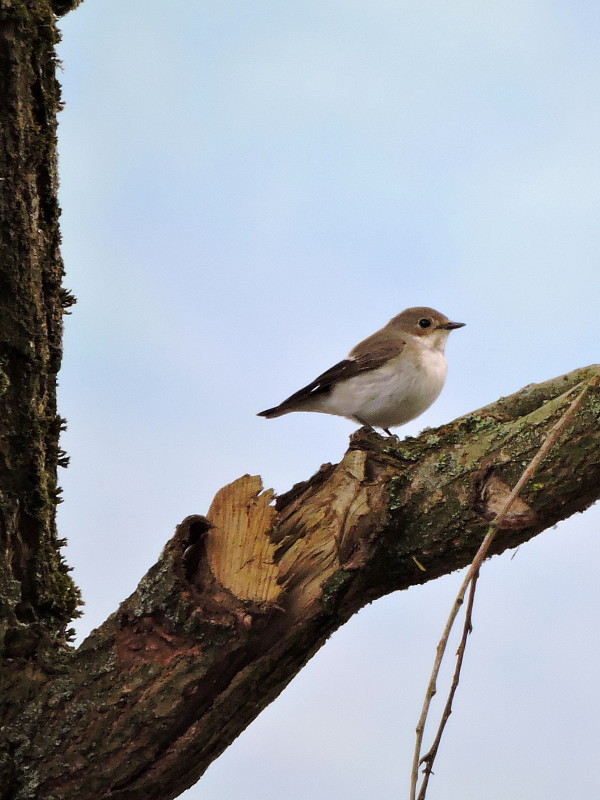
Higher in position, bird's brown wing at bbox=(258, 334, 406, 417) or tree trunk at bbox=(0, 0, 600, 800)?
bird's brown wing at bbox=(258, 334, 406, 417)

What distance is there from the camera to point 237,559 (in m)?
3.68

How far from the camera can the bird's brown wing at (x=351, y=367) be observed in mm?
5836

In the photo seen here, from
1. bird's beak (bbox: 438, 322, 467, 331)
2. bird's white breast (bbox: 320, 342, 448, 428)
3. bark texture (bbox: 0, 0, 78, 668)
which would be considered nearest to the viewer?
bark texture (bbox: 0, 0, 78, 668)

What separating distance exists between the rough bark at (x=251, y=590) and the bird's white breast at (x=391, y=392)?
186 cm

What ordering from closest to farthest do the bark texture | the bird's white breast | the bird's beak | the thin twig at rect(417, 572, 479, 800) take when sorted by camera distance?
1. the thin twig at rect(417, 572, 479, 800)
2. the bark texture
3. the bird's white breast
4. the bird's beak

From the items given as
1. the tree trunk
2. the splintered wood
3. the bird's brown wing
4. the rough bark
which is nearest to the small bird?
the bird's brown wing

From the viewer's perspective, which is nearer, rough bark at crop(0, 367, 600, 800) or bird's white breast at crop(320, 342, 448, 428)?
rough bark at crop(0, 367, 600, 800)

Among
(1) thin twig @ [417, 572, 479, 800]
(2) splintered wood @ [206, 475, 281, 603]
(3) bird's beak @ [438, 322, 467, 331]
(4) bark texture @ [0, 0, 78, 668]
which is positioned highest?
(3) bird's beak @ [438, 322, 467, 331]

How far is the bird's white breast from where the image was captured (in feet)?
18.8

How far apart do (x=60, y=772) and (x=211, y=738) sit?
59 centimetres

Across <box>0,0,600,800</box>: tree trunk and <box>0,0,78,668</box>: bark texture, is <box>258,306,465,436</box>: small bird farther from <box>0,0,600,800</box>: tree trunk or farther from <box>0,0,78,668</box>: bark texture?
<box>0,0,78,668</box>: bark texture

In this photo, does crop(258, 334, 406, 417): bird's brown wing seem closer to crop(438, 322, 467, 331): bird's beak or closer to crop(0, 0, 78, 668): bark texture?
crop(438, 322, 467, 331): bird's beak

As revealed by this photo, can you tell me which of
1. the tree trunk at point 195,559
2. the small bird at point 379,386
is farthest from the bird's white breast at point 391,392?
the tree trunk at point 195,559

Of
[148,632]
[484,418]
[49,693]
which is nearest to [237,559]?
[148,632]
